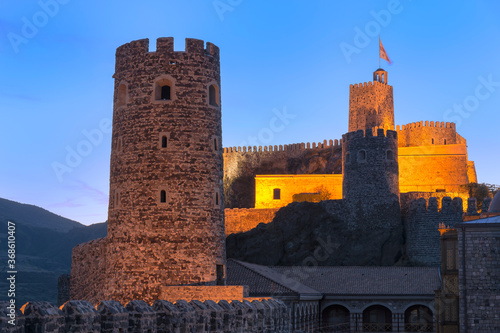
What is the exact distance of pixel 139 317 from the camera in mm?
12914

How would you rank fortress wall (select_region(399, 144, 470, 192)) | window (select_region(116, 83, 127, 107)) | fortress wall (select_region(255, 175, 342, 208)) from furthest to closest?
fortress wall (select_region(255, 175, 342, 208))
fortress wall (select_region(399, 144, 470, 192))
window (select_region(116, 83, 127, 107))

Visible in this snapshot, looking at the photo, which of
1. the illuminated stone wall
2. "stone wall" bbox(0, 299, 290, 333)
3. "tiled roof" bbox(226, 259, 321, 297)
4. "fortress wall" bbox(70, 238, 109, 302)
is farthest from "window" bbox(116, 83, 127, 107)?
"stone wall" bbox(0, 299, 290, 333)

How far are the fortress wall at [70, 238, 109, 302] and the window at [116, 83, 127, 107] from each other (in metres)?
4.92

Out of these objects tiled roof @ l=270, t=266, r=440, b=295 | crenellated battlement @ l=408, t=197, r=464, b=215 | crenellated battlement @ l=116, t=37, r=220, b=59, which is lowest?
tiled roof @ l=270, t=266, r=440, b=295

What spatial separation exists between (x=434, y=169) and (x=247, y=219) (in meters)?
14.0

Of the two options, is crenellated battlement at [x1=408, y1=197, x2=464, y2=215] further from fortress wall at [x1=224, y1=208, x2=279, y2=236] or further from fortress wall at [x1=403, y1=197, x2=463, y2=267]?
fortress wall at [x1=224, y1=208, x2=279, y2=236]

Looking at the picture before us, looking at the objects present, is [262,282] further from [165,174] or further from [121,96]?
[121,96]

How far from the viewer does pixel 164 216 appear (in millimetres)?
26359

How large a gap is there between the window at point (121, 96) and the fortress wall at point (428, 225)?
2483cm

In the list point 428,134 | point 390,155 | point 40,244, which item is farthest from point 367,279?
point 40,244

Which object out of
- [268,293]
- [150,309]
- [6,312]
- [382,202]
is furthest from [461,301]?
[382,202]

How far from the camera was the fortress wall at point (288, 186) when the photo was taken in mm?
57312

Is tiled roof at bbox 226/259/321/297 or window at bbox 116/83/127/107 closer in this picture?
window at bbox 116/83/127/107

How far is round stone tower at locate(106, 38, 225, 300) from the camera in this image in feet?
86.1
